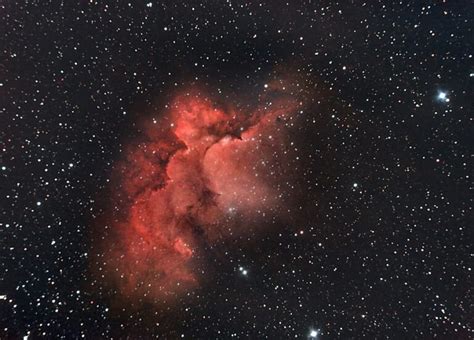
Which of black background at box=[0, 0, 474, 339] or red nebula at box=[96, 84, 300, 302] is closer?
black background at box=[0, 0, 474, 339]

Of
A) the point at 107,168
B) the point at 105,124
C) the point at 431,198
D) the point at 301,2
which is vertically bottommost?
the point at 431,198

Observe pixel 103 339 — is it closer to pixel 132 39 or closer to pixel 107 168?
pixel 107 168

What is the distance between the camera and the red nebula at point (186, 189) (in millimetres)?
4895

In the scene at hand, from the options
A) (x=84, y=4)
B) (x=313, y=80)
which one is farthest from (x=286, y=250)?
(x=84, y=4)

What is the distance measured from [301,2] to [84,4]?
259cm

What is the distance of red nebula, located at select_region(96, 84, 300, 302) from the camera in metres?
4.89

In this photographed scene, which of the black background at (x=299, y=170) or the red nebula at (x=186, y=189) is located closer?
the black background at (x=299, y=170)

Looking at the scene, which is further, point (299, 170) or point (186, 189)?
point (186, 189)

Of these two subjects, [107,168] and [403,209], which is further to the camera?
[403,209]

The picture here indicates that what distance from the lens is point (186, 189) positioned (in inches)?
233

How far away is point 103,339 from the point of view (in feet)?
16.8

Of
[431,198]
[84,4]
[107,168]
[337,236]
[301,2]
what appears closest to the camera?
[84,4]

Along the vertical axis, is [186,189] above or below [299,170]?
above

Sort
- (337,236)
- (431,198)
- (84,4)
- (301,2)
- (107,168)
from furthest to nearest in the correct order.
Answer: (337,236)
(431,198)
(107,168)
(301,2)
(84,4)
